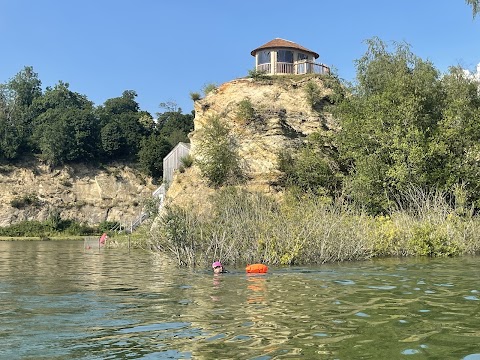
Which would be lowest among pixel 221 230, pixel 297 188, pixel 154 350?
pixel 154 350

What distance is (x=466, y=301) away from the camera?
10523 millimetres

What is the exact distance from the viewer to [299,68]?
4994 centimetres

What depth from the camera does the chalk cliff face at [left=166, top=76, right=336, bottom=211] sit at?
4041 centimetres

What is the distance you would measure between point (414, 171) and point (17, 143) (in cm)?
5733

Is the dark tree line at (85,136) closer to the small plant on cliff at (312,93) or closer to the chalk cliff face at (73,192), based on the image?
the chalk cliff face at (73,192)

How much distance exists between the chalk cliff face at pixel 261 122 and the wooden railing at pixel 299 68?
280 centimetres

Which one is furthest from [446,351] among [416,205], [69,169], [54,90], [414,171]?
[54,90]

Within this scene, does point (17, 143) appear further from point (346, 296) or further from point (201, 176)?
point (346, 296)

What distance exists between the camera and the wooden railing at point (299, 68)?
4881 cm

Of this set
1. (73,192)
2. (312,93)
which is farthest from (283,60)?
(73,192)

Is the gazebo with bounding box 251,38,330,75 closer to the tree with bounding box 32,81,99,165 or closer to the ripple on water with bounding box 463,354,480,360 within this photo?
the tree with bounding box 32,81,99,165

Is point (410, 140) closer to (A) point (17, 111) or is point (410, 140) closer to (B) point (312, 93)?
(B) point (312, 93)

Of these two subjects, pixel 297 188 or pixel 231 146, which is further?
pixel 231 146

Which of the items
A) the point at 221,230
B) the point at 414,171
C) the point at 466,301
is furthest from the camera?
the point at 414,171
